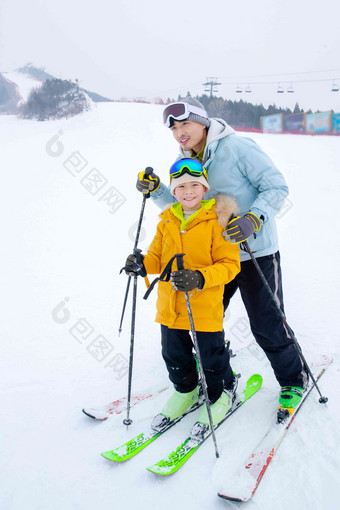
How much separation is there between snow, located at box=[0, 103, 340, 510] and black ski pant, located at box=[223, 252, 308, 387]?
0.29m

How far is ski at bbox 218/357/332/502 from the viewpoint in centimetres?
168

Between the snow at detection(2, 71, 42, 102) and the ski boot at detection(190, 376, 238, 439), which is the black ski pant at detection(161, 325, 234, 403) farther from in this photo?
the snow at detection(2, 71, 42, 102)

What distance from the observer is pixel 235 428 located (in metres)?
2.27

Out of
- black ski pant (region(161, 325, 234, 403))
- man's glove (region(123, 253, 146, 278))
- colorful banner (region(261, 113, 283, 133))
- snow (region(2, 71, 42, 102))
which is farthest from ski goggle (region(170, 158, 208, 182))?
snow (region(2, 71, 42, 102))

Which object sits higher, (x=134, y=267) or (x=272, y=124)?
(x=272, y=124)

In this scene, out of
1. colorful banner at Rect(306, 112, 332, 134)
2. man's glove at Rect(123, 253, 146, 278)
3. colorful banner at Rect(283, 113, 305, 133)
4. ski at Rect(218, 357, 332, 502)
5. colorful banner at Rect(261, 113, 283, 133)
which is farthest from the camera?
colorful banner at Rect(261, 113, 283, 133)

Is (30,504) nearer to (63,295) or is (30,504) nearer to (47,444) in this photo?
(47,444)

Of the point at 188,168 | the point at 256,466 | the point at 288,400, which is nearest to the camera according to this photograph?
the point at 256,466

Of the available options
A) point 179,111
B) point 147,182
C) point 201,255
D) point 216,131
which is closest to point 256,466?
point 201,255

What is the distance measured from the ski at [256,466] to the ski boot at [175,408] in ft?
1.86

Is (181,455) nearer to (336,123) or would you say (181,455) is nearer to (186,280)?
(186,280)

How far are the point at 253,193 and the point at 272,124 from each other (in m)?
23.1

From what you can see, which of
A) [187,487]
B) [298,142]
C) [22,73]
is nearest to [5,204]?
[187,487]

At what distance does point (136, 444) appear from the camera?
2.12 m
